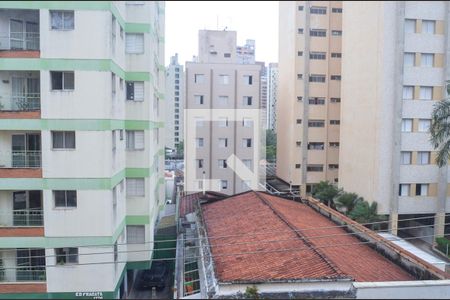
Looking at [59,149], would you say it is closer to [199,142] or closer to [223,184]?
[199,142]

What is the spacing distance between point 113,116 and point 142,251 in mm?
5157

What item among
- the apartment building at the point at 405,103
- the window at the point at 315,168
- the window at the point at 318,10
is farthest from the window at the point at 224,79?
the apartment building at the point at 405,103

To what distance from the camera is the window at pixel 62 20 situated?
1009cm

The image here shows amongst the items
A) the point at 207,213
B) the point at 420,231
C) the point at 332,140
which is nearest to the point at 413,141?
the point at 420,231

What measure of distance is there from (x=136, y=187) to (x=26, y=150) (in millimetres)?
3871

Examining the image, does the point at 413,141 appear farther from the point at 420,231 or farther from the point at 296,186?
the point at 296,186

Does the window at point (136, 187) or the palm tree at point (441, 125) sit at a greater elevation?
the palm tree at point (441, 125)

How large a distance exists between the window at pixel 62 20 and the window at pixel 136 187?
5.51 metres

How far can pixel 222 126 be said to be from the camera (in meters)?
25.0

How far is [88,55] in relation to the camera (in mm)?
10180

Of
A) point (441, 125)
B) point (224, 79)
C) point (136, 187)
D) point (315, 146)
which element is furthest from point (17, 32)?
point (315, 146)

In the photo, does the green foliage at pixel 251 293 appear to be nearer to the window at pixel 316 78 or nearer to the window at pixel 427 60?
the window at pixel 427 60

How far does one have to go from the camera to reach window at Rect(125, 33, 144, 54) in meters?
13.1

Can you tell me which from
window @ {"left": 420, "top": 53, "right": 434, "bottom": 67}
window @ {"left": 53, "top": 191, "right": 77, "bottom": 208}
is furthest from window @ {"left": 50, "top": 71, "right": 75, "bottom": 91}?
window @ {"left": 420, "top": 53, "right": 434, "bottom": 67}
